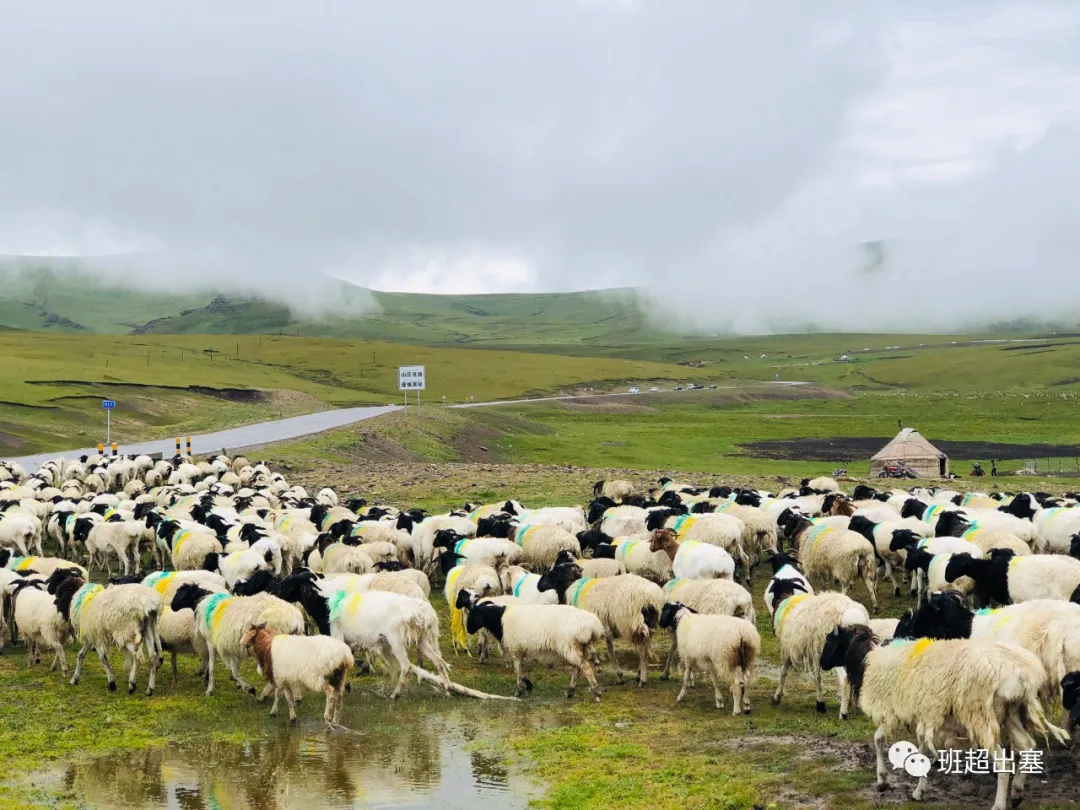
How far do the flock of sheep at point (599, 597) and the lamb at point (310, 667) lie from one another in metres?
0.03

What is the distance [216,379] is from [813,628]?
106632 millimetres

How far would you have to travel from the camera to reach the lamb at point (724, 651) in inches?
491

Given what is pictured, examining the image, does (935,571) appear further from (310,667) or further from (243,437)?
(243,437)

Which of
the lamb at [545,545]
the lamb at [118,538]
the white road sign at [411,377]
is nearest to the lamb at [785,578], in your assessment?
the lamb at [545,545]

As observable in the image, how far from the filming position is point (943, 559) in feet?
50.2

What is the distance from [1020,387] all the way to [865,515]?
145 m

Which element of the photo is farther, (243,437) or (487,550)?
(243,437)

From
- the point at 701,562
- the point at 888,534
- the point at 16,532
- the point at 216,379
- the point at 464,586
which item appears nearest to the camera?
the point at 464,586

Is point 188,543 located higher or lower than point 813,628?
lower

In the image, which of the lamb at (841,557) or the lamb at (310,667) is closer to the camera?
the lamb at (310,667)

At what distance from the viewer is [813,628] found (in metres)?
12.5

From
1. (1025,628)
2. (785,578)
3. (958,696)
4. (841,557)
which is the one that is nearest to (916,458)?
(841,557)

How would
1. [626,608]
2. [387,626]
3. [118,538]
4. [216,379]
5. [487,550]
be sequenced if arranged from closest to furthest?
[387,626] < [626,608] < [487,550] < [118,538] < [216,379]

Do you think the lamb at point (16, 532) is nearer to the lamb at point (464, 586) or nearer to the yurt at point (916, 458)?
the lamb at point (464, 586)
